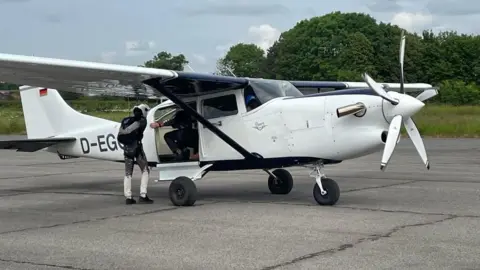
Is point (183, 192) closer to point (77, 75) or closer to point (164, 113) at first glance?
point (164, 113)

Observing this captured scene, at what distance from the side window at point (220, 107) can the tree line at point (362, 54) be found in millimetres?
68371

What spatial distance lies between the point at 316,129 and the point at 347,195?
2.37 meters

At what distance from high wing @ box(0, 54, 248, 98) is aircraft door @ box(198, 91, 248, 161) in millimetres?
192

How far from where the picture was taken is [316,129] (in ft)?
36.6

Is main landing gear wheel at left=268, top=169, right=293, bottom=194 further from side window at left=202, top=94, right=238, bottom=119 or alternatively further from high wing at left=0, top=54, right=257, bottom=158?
side window at left=202, top=94, right=238, bottom=119

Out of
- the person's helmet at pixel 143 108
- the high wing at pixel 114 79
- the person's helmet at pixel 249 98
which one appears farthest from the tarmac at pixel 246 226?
the high wing at pixel 114 79

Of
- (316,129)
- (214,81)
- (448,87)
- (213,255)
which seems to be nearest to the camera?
(213,255)

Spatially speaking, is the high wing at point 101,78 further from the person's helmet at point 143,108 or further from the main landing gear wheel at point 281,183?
the main landing gear wheel at point 281,183

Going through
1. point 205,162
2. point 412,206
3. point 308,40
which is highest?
point 308,40

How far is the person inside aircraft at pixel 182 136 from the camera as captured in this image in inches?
500

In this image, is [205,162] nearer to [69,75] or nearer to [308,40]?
[69,75]

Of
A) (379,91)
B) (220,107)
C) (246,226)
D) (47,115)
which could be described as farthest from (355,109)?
(47,115)

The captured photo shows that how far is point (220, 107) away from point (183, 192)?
1678 mm

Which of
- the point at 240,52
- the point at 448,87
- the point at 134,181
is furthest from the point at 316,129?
the point at 240,52
